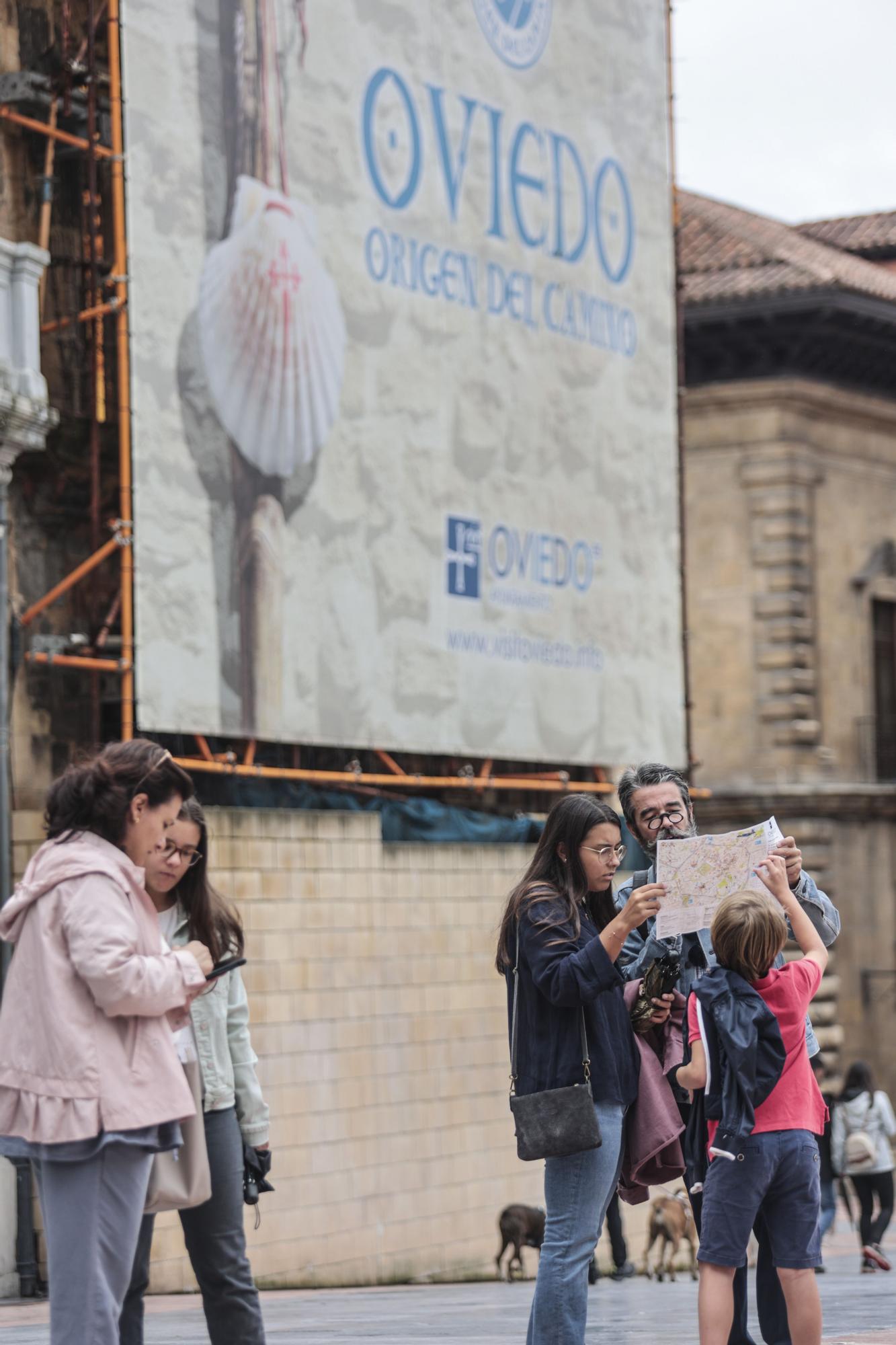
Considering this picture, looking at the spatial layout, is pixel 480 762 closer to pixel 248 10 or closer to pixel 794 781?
pixel 248 10

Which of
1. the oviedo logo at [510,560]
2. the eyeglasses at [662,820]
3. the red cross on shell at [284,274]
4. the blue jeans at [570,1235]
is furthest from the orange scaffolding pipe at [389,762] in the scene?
the blue jeans at [570,1235]

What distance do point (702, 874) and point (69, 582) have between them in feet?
34.5

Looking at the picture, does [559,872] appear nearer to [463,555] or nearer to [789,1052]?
[789,1052]

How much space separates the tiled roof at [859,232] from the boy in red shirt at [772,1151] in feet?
111

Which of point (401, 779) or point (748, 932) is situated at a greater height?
point (401, 779)

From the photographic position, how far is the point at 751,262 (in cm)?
3306

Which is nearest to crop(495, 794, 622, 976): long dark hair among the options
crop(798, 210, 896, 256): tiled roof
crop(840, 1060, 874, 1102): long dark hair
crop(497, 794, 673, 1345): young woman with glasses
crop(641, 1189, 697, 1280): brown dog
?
crop(497, 794, 673, 1345): young woman with glasses

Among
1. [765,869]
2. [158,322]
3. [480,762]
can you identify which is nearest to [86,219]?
[158,322]

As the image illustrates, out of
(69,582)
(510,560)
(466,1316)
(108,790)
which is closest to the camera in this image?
(108,790)

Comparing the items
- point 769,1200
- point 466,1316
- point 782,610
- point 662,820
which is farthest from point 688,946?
point 782,610

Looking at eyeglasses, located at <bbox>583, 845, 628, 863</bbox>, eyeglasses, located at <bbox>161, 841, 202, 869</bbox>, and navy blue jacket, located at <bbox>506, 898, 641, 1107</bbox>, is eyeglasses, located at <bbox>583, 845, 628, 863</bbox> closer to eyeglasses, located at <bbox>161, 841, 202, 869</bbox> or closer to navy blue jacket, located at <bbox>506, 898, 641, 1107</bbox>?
navy blue jacket, located at <bbox>506, 898, 641, 1107</bbox>

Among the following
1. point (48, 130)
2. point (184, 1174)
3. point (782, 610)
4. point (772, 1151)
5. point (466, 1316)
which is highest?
point (48, 130)

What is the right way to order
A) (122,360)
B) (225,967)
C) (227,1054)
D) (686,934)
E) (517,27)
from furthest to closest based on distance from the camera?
1. (517,27)
2. (122,360)
3. (686,934)
4. (227,1054)
5. (225,967)

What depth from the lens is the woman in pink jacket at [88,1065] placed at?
5.86m
